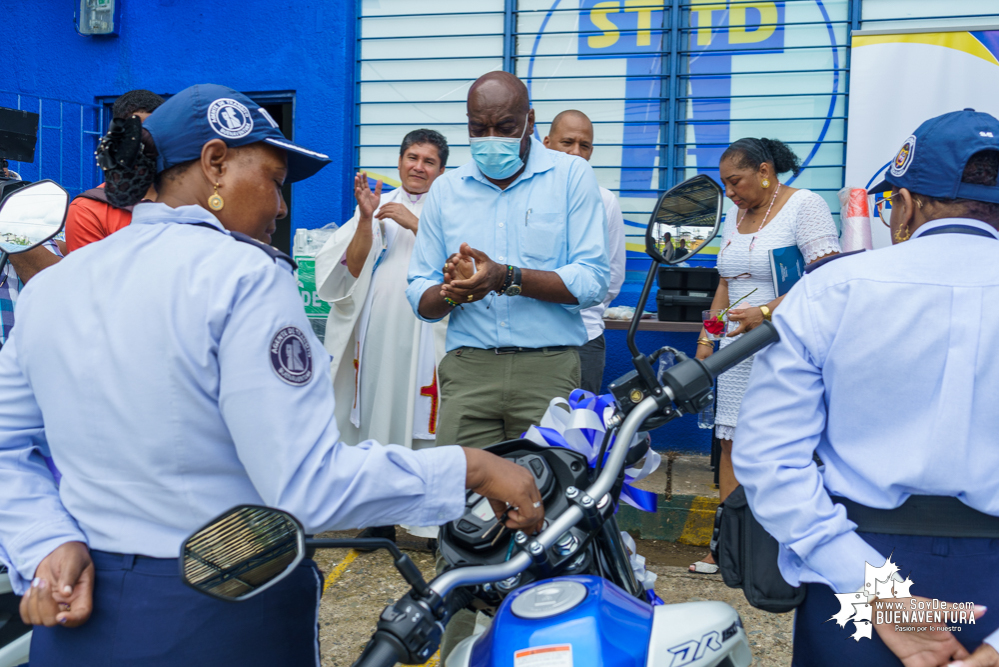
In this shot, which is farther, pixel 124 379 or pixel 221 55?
pixel 221 55

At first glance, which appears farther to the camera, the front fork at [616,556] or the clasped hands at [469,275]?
the clasped hands at [469,275]

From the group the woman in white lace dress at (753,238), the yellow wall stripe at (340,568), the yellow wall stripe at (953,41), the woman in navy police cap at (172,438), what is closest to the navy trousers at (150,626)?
the woman in navy police cap at (172,438)

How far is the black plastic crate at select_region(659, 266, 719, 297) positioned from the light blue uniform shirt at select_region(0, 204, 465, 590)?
3521mm

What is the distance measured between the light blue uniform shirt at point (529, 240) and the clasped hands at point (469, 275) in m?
0.26

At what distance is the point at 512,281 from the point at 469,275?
0.58 feet

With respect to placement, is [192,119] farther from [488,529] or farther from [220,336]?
[488,529]

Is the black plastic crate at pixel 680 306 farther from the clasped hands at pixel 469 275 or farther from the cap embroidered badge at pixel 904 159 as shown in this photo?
the cap embroidered badge at pixel 904 159

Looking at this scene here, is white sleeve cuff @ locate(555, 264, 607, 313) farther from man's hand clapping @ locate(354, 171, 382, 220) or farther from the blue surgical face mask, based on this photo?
man's hand clapping @ locate(354, 171, 382, 220)

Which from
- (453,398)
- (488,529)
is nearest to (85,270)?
(488,529)

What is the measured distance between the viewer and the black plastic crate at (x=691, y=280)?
4.62 meters

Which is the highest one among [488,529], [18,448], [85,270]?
[85,270]

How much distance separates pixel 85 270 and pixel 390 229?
9.06ft

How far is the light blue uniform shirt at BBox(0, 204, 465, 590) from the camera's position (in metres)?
1.23

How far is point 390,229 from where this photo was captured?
4.07m
